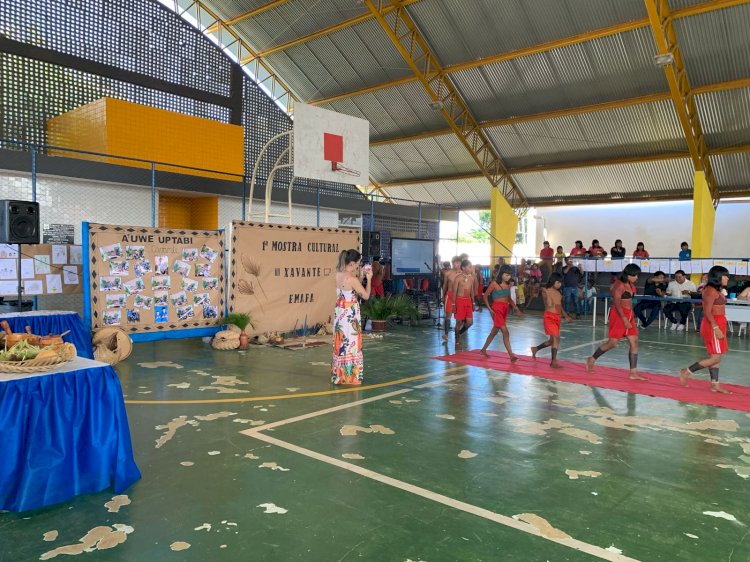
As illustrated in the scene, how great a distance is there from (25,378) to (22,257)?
5822 millimetres

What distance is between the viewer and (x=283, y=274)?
36.7 ft

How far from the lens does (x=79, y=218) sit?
13.6 meters

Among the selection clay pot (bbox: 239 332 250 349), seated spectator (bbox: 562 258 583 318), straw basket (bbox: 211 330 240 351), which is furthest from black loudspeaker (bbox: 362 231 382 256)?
seated spectator (bbox: 562 258 583 318)

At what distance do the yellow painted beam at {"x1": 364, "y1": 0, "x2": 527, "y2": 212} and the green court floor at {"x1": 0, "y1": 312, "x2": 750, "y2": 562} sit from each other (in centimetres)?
Answer: 1403

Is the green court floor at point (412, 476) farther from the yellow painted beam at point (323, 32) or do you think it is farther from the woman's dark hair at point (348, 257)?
the yellow painted beam at point (323, 32)

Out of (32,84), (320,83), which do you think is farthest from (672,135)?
(32,84)

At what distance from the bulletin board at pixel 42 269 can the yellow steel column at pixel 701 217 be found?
57.0 ft

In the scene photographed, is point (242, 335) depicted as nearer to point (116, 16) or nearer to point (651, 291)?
point (651, 291)

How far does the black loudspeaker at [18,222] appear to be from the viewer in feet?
A: 24.6

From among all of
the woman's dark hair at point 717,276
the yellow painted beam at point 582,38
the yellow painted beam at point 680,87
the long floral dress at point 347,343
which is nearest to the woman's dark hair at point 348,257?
the long floral dress at point 347,343

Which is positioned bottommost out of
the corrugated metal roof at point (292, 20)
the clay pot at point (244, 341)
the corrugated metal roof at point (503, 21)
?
the clay pot at point (244, 341)

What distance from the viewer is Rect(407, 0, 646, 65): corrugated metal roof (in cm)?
1560

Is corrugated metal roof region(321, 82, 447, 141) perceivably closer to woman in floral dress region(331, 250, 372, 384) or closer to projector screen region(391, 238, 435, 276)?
projector screen region(391, 238, 435, 276)

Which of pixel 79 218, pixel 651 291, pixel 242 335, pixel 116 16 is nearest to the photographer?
pixel 242 335
